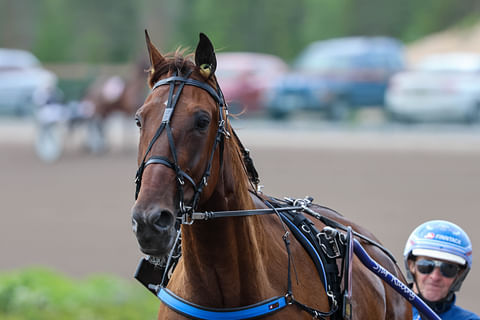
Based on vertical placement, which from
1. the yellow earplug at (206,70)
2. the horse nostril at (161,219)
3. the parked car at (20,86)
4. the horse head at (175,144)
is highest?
the parked car at (20,86)

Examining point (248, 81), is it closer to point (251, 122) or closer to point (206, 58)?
point (251, 122)

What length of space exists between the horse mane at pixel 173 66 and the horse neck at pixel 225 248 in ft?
1.07

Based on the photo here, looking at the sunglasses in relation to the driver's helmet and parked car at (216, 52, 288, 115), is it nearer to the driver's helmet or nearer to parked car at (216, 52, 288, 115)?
the driver's helmet

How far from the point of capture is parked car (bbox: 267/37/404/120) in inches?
834

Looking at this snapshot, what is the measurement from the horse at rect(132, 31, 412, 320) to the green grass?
2526mm

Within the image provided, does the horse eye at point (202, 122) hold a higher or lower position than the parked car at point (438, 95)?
lower

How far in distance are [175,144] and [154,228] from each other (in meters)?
0.32

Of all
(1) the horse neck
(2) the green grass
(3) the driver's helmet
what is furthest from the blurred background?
(3) the driver's helmet

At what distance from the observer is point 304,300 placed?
3098 mm

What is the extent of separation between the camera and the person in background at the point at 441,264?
13.1 ft

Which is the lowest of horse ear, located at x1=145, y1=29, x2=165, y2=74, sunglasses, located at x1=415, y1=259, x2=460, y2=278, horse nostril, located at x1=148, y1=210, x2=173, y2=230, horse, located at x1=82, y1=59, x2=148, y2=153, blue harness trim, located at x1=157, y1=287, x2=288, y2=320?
blue harness trim, located at x1=157, y1=287, x2=288, y2=320

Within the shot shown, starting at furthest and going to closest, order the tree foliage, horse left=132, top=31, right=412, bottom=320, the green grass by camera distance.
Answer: the tree foliage → the green grass → horse left=132, top=31, right=412, bottom=320

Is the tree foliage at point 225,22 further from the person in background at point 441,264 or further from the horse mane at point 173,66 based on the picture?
the horse mane at point 173,66

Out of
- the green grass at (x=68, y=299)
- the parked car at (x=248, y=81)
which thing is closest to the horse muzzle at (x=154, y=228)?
the green grass at (x=68, y=299)
